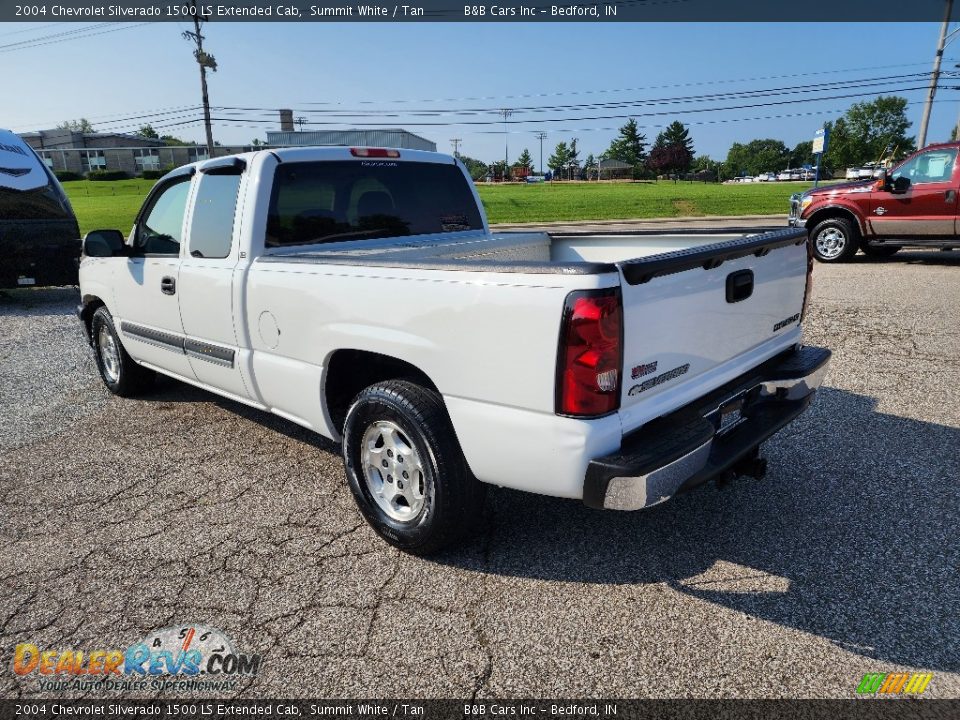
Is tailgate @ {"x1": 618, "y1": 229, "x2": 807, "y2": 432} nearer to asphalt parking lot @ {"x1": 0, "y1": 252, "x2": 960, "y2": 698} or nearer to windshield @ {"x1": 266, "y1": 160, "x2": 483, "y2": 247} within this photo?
asphalt parking lot @ {"x1": 0, "y1": 252, "x2": 960, "y2": 698}

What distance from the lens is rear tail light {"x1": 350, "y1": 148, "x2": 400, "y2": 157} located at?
4.09m

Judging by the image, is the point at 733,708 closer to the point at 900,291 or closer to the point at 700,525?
the point at 700,525

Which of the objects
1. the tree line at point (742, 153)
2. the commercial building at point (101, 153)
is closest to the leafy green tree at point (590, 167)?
the tree line at point (742, 153)

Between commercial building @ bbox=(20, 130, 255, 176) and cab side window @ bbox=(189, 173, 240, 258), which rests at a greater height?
commercial building @ bbox=(20, 130, 255, 176)

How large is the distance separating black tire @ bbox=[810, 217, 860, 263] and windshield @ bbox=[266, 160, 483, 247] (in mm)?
9039

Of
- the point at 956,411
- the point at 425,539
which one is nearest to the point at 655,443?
the point at 425,539

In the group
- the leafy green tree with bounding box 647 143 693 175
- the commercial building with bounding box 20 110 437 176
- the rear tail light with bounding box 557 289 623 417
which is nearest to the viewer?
the rear tail light with bounding box 557 289 623 417

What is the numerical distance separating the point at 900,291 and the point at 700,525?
769 centimetres

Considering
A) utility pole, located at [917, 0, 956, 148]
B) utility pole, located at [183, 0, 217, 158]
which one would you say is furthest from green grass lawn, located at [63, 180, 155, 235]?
utility pole, located at [917, 0, 956, 148]

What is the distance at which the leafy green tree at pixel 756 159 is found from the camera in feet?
459

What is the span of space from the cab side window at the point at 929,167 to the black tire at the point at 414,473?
11226 mm

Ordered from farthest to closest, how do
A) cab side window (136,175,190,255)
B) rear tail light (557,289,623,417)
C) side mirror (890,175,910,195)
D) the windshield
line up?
side mirror (890,175,910,195)
cab side window (136,175,190,255)
the windshield
rear tail light (557,289,623,417)

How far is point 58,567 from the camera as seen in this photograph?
303 centimetres

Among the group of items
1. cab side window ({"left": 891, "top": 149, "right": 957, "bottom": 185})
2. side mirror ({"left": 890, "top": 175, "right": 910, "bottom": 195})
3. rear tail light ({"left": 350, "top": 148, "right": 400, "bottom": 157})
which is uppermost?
cab side window ({"left": 891, "top": 149, "right": 957, "bottom": 185})
